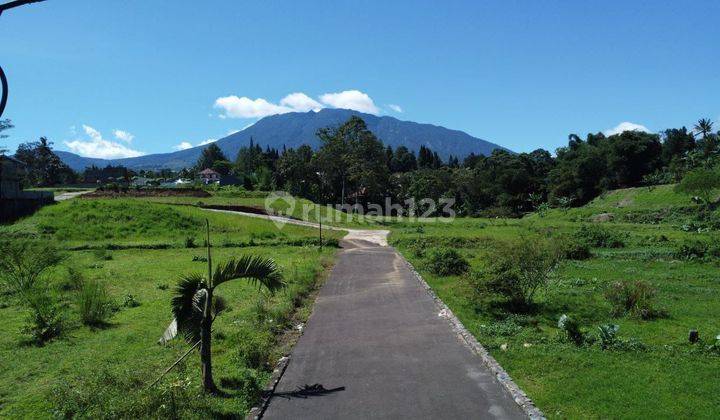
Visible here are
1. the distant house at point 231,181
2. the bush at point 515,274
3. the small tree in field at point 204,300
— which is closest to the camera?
the small tree in field at point 204,300

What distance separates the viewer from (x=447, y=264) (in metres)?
21.5

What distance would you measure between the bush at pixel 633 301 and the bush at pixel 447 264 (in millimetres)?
6775

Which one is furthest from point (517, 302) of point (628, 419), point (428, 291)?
point (628, 419)

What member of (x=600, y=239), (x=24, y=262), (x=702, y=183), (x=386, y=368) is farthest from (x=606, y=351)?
(x=702, y=183)

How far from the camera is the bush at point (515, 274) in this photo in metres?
15.1

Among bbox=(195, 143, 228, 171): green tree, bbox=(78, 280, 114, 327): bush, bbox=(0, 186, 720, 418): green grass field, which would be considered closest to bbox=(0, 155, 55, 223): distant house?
bbox=(0, 186, 720, 418): green grass field

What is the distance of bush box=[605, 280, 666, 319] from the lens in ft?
46.8

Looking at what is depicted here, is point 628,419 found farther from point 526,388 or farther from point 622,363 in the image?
point 622,363

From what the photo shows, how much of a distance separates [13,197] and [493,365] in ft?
158

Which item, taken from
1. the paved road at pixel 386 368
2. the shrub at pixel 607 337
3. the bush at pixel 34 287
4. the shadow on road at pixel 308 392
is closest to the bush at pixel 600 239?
the paved road at pixel 386 368

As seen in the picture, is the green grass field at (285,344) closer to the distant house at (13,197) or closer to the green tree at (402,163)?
the distant house at (13,197)

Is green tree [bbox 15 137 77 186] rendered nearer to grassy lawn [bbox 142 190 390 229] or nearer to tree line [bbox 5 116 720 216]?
tree line [bbox 5 116 720 216]

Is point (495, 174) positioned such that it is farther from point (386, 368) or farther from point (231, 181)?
point (386, 368)

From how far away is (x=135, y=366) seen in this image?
10336mm
